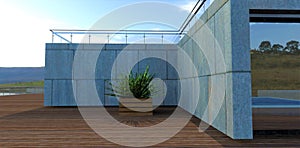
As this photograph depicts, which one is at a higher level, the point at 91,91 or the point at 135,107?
the point at 91,91

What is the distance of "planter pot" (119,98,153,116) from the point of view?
7012 mm

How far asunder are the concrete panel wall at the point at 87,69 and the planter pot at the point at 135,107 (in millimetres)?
Answer: 2319

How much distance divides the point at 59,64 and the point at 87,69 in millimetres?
1023

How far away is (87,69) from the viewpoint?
9305 millimetres

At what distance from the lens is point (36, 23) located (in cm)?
1091

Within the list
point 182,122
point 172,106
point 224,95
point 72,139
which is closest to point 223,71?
point 224,95

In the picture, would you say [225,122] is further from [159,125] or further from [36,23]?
[36,23]

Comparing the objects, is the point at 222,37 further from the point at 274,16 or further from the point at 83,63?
the point at 83,63

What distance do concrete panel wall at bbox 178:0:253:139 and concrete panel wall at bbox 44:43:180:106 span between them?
430cm

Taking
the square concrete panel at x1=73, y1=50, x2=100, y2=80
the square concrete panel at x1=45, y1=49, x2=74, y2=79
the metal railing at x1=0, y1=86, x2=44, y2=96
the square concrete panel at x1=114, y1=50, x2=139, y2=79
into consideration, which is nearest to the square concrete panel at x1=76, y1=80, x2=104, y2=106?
the square concrete panel at x1=73, y1=50, x2=100, y2=80

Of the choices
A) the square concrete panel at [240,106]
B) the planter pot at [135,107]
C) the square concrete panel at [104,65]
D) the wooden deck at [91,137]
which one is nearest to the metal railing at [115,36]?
the square concrete panel at [104,65]

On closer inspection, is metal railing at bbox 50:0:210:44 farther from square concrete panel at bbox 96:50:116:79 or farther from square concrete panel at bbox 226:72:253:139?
square concrete panel at bbox 226:72:253:139

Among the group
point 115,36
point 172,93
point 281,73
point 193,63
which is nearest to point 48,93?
point 115,36

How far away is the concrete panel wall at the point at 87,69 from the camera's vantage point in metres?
9.27
